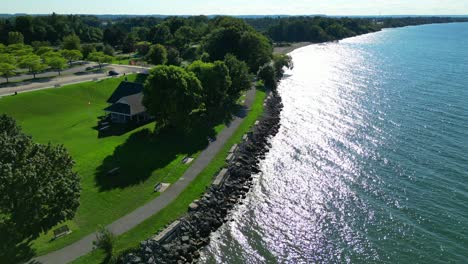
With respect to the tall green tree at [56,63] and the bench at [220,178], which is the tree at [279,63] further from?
the bench at [220,178]

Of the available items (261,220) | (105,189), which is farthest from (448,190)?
(105,189)

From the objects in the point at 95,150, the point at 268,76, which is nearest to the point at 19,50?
the point at 268,76

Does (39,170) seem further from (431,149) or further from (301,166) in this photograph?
(431,149)

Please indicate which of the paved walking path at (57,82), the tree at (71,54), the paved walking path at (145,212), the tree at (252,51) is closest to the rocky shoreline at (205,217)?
the paved walking path at (145,212)

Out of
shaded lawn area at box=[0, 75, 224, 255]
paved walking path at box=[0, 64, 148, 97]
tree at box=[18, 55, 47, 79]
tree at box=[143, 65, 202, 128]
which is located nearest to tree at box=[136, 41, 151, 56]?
paved walking path at box=[0, 64, 148, 97]

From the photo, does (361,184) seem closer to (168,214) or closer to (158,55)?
(168,214)

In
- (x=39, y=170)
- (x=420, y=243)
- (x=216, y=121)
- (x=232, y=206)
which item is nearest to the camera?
(x=39, y=170)
